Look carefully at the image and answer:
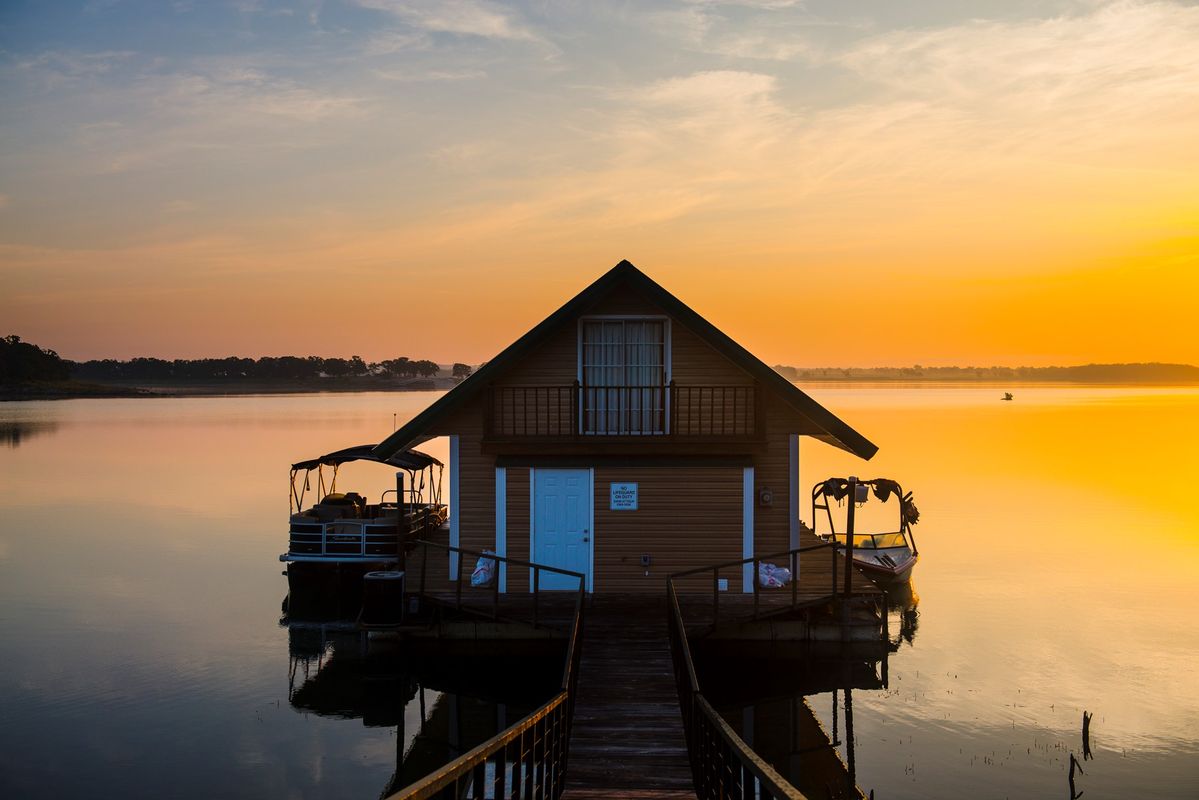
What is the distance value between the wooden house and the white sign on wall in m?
0.03

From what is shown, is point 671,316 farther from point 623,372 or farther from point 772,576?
point 772,576

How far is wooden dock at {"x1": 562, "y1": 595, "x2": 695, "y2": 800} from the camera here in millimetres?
11695

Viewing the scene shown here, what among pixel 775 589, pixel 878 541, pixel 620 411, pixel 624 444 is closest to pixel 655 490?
pixel 624 444

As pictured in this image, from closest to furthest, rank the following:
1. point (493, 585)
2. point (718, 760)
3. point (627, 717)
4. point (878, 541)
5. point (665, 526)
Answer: point (718, 760) < point (627, 717) < point (493, 585) < point (665, 526) < point (878, 541)

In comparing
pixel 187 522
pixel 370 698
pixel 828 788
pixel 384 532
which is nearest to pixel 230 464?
pixel 187 522

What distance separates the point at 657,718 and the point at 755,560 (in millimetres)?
7018

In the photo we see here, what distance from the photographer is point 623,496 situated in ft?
71.3

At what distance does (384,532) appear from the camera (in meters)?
28.5

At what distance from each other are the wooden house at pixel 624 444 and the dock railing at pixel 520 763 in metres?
5.62

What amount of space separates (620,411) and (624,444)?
0.91 meters

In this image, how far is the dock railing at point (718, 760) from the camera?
301 inches

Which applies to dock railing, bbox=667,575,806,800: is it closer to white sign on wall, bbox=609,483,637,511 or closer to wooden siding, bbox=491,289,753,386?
white sign on wall, bbox=609,483,637,511

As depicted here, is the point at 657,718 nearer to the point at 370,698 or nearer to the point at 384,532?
the point at 370,698

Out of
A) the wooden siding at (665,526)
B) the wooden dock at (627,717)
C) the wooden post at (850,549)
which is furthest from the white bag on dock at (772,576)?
the wooden dock at (627,717)
